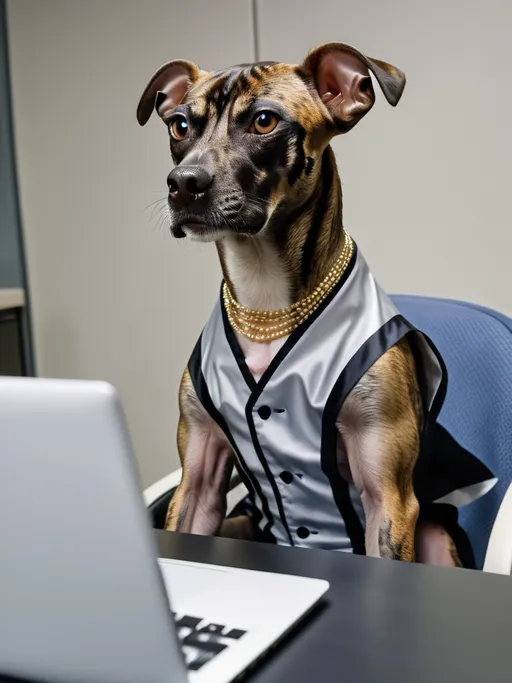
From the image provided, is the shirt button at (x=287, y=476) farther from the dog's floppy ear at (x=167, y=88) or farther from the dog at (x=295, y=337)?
the dog's floppy ear at (x=167, y=88)

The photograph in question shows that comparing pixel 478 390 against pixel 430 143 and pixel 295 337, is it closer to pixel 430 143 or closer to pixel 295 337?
pixel 295 337

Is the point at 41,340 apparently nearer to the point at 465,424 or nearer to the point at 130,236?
the point at 130,236

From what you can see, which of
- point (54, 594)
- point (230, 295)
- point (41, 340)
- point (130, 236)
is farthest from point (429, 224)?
point (54, 594)

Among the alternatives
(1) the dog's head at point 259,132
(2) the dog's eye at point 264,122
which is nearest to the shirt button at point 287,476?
(1) the dog's head at point 259,132

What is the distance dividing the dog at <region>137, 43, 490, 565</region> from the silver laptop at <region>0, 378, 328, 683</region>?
1.64ft

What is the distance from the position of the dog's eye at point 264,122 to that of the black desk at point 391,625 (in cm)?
50

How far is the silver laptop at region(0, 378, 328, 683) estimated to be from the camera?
45 centimetres

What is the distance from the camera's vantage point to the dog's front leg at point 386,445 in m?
0.99

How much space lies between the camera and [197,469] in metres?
1.12

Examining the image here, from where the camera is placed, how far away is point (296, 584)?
631 mm

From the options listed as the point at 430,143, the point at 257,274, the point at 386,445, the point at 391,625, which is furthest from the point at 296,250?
the point at 430,143

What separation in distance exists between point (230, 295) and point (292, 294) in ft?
0.33

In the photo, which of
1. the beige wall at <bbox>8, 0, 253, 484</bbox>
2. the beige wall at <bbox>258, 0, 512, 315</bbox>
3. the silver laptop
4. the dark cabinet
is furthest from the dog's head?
the dark cabinet

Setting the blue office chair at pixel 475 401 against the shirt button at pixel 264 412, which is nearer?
the shirt button at pixel 264 412
